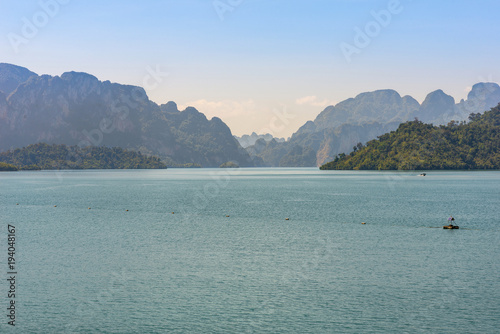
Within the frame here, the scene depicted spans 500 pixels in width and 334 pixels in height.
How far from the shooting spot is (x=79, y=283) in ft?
128

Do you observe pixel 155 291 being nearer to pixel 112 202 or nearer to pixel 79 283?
pixel 79 283

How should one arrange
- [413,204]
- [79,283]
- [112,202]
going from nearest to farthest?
1. [79,283]
2. [413,204]
3. [112,202]

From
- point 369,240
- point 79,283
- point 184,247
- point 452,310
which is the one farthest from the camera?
point 369,240

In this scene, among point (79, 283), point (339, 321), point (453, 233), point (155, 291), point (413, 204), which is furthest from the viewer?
point (413, 204)

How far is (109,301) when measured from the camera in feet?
Result: 112

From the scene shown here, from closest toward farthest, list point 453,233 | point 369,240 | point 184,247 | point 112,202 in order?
point 184,247, point 369,240, point 453,233, point 112,202

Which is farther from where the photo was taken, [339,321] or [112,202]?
[112,202]

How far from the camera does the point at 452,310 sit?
3170 centimetres

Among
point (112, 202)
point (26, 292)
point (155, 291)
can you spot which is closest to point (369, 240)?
point (155, 291)

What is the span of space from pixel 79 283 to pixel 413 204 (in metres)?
95.5

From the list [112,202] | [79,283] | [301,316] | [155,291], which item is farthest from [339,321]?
[112,202]

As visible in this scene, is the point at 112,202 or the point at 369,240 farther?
the point at 112,202

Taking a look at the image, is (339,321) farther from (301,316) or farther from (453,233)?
(453,233)

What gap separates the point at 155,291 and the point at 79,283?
744 cm
